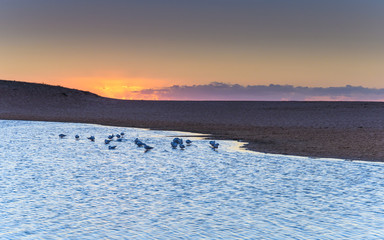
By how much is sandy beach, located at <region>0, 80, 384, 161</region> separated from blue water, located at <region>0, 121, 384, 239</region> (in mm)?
5362

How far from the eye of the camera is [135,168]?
17.8m

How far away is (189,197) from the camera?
12.4m

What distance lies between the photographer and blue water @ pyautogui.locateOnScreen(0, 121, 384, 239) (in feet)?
31.1

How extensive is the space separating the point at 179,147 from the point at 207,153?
2841 millimetres

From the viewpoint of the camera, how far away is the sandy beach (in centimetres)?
2577

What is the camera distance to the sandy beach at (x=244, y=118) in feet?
84.5

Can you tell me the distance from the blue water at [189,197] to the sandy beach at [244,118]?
5.36 m

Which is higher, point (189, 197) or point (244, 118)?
point (244, 118)

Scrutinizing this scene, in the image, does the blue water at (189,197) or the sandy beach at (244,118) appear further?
the sandy beach at (244,118)

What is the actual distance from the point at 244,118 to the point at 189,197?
39762 mm

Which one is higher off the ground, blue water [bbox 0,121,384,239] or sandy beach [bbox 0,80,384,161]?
sandy beach [bbox 0,80,384,161]

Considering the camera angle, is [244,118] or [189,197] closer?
[189,197]

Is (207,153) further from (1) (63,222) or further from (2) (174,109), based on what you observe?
(2) (174,109)

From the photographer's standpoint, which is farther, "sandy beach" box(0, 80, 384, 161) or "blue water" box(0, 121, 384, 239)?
"sandy beach" box(0, 80, 384, 161)
